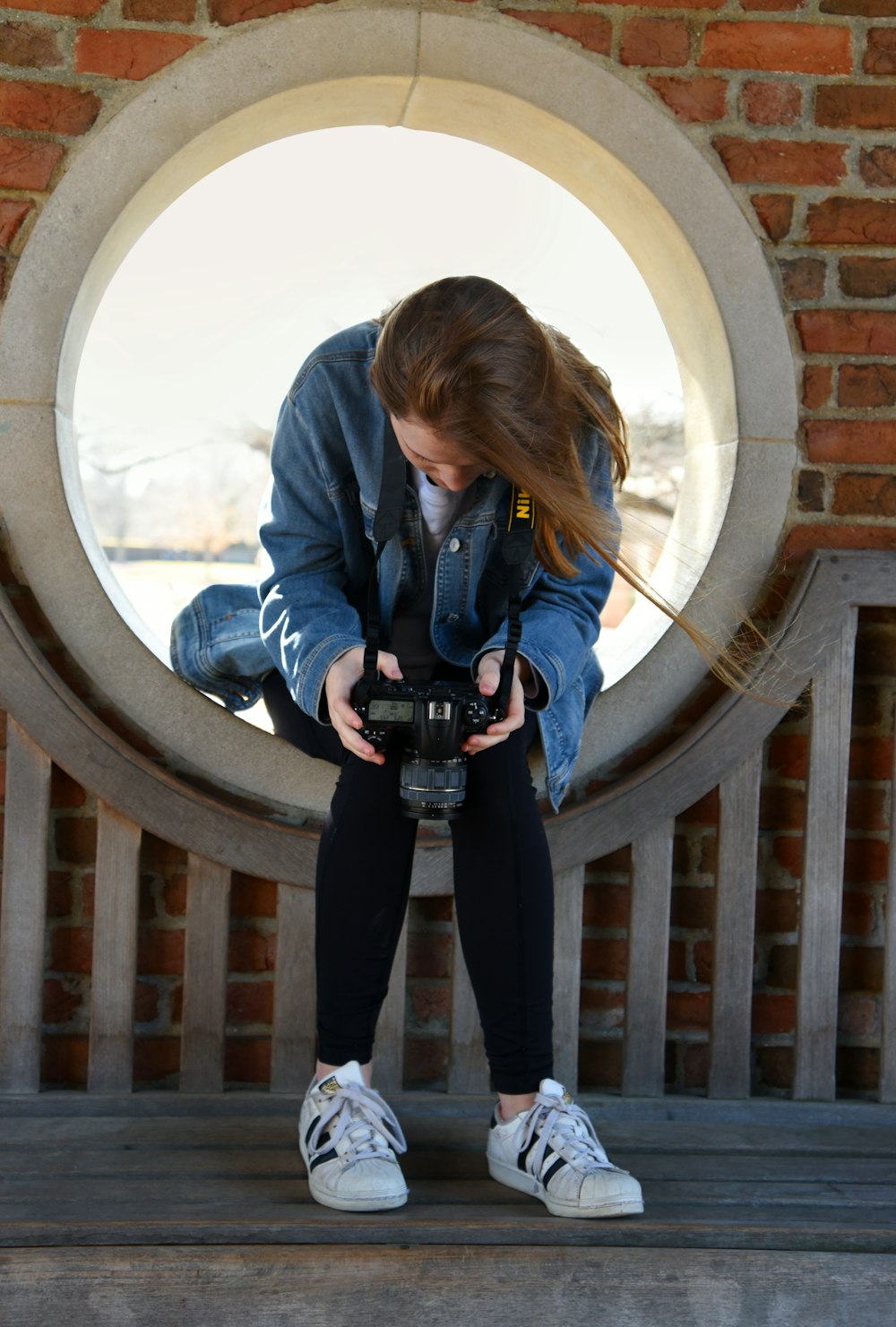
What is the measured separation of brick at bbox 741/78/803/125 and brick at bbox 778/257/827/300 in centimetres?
24

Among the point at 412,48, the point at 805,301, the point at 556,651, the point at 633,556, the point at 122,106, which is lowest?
the point at 556,651

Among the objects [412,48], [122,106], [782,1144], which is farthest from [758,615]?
[122,106]

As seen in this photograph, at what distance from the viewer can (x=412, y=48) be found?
6.74 ft

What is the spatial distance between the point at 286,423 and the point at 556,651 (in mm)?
554

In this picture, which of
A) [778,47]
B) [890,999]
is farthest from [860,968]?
[778,47]

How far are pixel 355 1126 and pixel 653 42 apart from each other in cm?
183

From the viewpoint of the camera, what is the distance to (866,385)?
219cm

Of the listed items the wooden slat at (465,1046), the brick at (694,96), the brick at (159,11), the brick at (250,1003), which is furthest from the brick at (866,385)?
the brick at (250,1003)

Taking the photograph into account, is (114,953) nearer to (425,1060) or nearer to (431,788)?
(425,1060)

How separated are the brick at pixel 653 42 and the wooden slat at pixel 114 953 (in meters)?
1.58

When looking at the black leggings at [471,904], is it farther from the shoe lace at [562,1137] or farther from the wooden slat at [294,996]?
the wooden slat at [294,996]

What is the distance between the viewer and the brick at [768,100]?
7.03 feet

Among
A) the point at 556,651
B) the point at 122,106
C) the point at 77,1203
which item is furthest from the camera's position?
the point at 122,106

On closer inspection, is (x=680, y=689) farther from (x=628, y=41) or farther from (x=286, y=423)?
(x=628, y=41)
